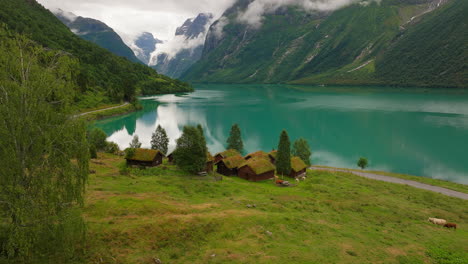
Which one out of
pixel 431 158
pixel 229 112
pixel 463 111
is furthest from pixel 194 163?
pixel 463 111

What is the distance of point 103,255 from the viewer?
19078 millimetres

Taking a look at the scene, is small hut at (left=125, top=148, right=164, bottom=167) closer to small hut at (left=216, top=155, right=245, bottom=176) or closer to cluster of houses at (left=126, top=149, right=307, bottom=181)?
cluster of houses at (left=126, top=149, right=307, bottom=181)

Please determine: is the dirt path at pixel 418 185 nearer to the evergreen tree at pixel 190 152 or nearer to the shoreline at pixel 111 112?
the evergreen tree at pixel 190 152

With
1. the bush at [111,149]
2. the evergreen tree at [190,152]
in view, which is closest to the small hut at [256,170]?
the evergreen tree at [190,152]

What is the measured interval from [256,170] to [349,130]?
79.9 meters

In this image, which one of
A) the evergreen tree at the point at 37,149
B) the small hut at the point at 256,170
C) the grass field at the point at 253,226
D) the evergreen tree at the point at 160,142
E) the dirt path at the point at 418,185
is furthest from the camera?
the evergreen tree at the point at 160,142

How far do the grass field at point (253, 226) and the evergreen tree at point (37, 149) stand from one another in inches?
193

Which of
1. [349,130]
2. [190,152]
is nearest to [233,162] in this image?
[190,152]

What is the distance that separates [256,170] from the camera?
55812mm

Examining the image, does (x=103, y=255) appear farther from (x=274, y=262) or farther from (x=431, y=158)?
(x=431, y=158)

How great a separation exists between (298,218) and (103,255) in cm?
1866

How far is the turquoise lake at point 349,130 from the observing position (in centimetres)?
8544

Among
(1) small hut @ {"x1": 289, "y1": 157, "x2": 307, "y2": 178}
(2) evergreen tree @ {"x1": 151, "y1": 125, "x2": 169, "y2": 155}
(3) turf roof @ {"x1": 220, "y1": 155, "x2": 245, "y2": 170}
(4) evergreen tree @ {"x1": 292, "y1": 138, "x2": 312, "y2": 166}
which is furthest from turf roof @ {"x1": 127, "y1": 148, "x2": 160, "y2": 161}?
(4) evergreen tree @ {"x1": 292, "y1": 138, "x2": 312, "y2": 166}

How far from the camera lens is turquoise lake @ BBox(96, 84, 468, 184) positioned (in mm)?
85438
